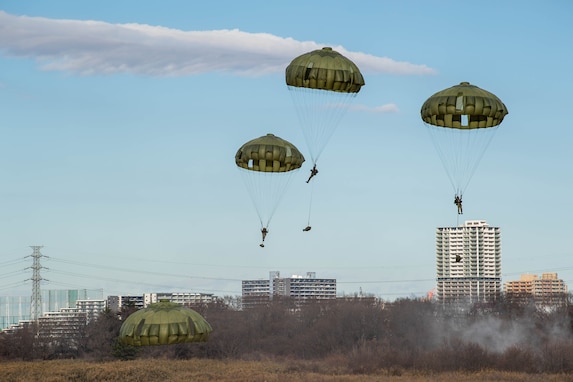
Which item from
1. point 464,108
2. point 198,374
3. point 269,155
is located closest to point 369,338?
point 198,374

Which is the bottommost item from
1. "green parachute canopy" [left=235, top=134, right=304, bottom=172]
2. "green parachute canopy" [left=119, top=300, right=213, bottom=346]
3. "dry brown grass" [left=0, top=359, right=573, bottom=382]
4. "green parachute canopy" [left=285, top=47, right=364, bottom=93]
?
"dry brown grass" [left=0, top=359, right=573, bottom=382]

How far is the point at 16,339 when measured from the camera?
393 ft

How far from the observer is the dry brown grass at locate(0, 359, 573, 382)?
8800 centimetres

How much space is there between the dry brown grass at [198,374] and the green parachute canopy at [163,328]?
2717 cm

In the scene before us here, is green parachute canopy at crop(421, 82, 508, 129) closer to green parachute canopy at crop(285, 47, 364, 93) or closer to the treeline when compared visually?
green parachute canopy at crop(285, 47, 364, 93)

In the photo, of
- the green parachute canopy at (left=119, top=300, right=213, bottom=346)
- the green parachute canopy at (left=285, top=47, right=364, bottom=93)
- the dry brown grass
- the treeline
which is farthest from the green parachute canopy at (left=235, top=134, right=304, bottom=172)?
the treeline

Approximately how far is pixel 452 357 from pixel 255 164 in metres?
45.3

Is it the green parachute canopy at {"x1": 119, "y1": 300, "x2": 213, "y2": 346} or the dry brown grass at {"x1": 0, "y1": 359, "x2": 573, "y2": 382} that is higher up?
the green parachute canopy at {"x1": 119, "y1": 300, "x2": 213, "y2": 346}

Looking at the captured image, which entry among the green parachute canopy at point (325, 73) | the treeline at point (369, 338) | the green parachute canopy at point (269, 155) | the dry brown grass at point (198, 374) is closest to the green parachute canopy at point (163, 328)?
the green parachute canopy at point (269, 155)

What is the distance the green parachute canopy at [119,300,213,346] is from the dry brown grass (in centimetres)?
2717

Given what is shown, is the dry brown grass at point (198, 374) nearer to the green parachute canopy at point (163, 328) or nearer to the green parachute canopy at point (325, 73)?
the green parachute canopy at point (163, 328)

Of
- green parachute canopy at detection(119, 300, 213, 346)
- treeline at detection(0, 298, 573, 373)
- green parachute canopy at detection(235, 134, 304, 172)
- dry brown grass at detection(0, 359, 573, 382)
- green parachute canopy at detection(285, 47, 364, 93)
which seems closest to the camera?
green parachute canopy at detection(285, 47, 364, 93)

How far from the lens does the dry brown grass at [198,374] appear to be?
88.0 meters

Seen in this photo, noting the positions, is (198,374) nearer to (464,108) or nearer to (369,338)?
(369,338)
